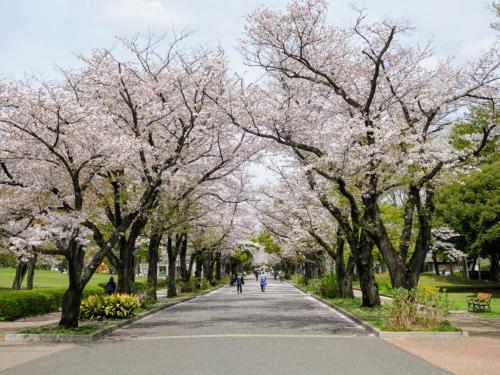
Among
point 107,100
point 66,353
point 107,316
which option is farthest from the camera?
point 107,100

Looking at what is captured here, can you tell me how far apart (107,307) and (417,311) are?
34.1 feet

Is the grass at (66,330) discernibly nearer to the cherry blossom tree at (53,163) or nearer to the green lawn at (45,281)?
the cherry blossom tree at (53,163)

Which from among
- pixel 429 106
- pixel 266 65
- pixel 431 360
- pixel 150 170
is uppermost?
pixel 266 65

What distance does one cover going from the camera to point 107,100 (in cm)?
2081

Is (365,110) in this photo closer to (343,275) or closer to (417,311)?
(417,311)

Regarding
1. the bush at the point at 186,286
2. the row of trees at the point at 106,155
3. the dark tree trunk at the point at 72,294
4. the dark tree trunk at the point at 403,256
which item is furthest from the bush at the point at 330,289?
the dark tree trunk at the point at 72,294

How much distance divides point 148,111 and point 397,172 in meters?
9.22

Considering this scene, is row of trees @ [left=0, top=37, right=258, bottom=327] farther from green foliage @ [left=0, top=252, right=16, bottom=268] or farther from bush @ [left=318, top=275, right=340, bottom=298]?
green foliage @ [left=0, top=252, right=16, bottom=268]

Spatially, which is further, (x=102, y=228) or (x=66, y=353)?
(x=102, y=228)

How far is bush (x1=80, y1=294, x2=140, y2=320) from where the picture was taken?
1884cm

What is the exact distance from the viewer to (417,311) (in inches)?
600

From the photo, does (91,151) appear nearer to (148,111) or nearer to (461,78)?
(148,111)

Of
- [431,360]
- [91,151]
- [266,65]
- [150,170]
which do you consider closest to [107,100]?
[150,170]

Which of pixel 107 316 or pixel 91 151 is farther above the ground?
pixel 91 151
